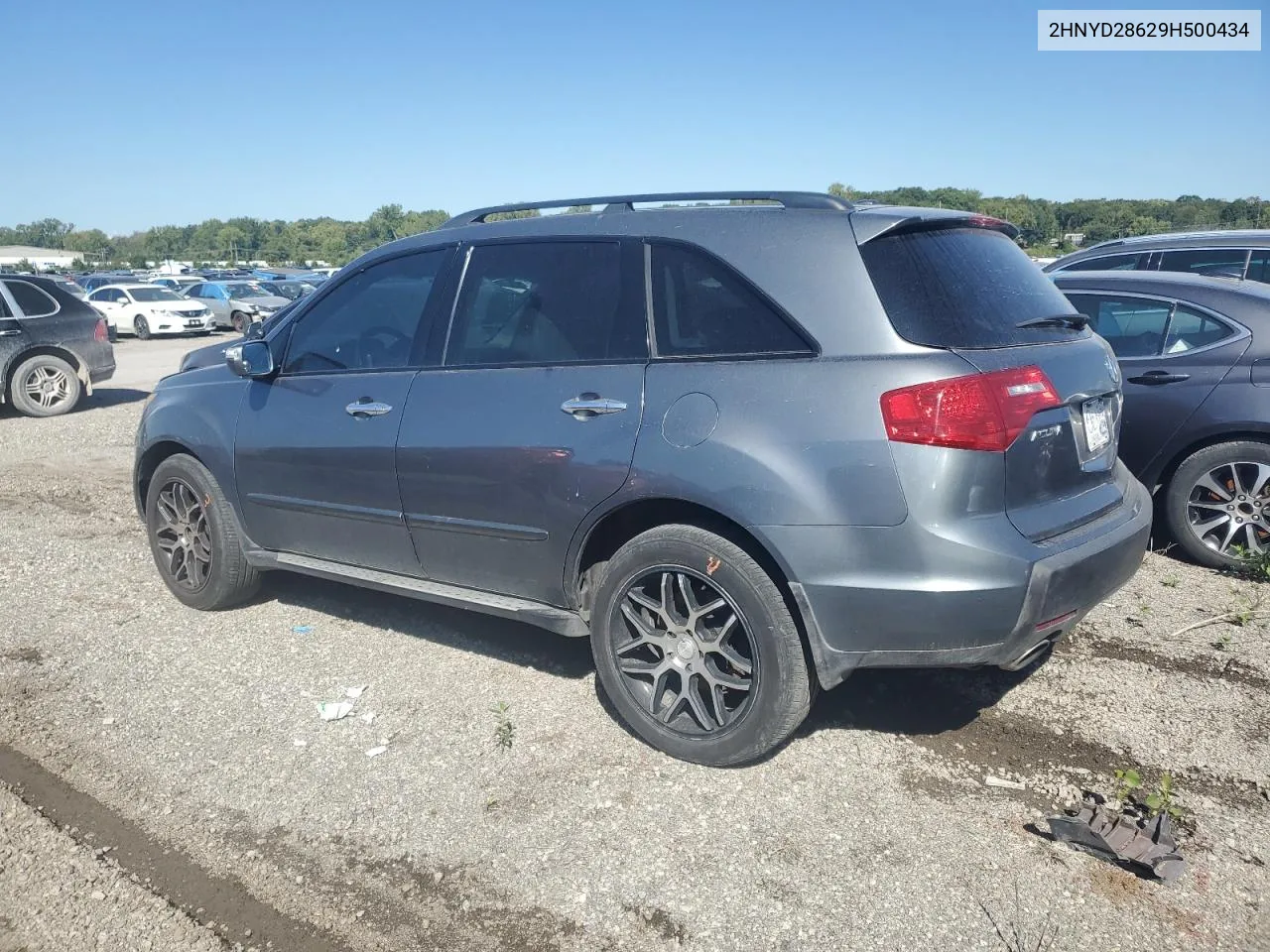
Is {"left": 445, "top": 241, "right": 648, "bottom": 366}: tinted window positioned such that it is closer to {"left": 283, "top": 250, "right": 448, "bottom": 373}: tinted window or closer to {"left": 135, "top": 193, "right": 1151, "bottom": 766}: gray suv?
{"left": 135, "top": 193, "right": 1151, "bottom": 766}: gray suv

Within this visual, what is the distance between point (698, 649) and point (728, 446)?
2.42 feet

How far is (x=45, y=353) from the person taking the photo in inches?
482

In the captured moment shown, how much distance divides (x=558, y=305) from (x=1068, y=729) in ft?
8.19

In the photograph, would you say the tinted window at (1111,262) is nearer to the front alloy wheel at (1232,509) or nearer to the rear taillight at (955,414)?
the front alloy wheel at (1232,509)

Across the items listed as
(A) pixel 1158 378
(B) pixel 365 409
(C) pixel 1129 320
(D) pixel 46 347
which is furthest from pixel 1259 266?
(D) pixel 46 347

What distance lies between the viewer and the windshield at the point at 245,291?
3203cm

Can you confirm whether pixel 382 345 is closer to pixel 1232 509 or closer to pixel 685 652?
pixel 685 652

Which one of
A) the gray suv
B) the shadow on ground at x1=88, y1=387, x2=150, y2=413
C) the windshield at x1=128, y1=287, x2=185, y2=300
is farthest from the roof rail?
the windshield at x1=128, y1=287, x2=185, y2=300

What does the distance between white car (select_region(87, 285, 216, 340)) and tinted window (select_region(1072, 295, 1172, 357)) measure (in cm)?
2800

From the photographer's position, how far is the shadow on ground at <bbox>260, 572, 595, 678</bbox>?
181 inches

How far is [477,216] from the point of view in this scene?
15.1 feet

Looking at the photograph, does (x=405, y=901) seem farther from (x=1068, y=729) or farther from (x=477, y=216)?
(x=477, y=216)

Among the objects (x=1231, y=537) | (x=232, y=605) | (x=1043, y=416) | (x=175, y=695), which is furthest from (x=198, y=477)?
(x=1231, y=537)

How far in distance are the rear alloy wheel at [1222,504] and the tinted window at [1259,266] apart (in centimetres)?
322
